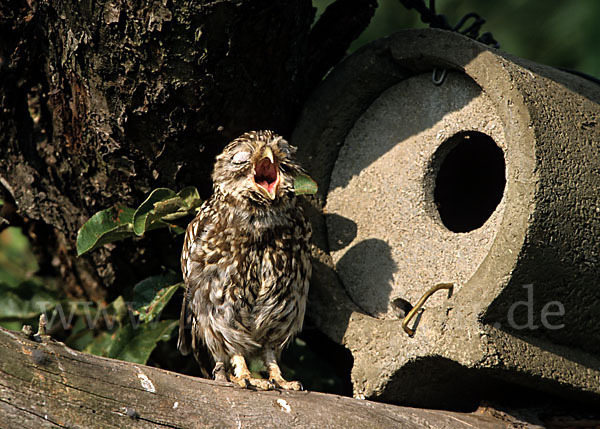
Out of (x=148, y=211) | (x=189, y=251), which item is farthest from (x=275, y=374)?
(x=148, y=211)

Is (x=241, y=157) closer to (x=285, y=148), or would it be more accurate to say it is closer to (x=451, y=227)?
(x=285, y=148)

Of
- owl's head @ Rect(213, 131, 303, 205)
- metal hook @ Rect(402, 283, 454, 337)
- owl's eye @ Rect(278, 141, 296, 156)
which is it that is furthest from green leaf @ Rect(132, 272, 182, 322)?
metal hook @ Rect(402, 283, 454, 337)

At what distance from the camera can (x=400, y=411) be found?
2.53 meters

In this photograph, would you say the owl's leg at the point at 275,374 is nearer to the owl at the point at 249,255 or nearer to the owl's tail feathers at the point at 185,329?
the owl at the point at 249,255

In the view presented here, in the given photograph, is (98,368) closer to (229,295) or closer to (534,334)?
(229,295)

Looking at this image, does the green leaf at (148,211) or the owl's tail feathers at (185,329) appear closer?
the green leaf at (148,211)

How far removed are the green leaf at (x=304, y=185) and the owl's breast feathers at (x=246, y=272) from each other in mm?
64

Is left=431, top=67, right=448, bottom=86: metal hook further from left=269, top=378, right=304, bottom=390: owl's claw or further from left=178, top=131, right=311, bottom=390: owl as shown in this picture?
left=269, top=378, right=304, bottom=390: owl's claw

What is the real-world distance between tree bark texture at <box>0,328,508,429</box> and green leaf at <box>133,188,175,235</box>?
0.72 meters

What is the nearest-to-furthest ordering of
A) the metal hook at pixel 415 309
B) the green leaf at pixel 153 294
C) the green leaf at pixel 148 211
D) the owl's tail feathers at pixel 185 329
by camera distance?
the metal hook at pixel 415 309 → the green leaf at pixel 148 211 → the owl's tail feathers at pixel 185 329 → the green leaf at pixel 153 294

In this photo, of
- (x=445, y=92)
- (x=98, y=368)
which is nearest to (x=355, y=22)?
(x=445, y=92)

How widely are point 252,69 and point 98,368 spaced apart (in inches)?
51.4

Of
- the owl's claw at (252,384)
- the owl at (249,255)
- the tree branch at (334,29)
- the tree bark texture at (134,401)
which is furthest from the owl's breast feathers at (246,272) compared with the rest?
the tree branch at (334,29)

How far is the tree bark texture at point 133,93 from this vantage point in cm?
267
